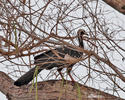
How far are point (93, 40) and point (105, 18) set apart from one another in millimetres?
237

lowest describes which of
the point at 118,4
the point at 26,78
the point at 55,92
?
the point at 55,92

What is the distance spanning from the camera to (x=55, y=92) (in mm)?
2486

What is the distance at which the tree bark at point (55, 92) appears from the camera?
244 centimetres

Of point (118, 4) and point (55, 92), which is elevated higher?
point (118, 4)

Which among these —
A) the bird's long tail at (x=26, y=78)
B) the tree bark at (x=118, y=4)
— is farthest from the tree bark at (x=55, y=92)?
the tree bark at (x=118, y=4)

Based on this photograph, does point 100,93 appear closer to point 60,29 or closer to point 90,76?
point 90,76

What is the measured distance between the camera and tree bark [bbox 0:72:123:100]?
244cm

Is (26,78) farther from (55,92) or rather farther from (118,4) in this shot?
(118,4)

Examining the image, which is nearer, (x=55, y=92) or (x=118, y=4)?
(x=118, y=4)

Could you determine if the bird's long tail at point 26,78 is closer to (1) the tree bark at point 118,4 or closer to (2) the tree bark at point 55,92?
(2) the tree bark at point 55,92

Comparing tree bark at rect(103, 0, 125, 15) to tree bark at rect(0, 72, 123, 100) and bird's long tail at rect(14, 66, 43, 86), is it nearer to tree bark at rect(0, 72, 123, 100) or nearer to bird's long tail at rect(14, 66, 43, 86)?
tree bark at rect(0, 72, 123, 100)

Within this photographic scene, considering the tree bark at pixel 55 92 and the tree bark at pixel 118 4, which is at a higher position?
the tree bark at pixel 118 4

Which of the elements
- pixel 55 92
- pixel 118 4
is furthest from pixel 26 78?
pixel 118 4

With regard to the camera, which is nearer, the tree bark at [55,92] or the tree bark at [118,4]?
the tree bark at [118,4]
